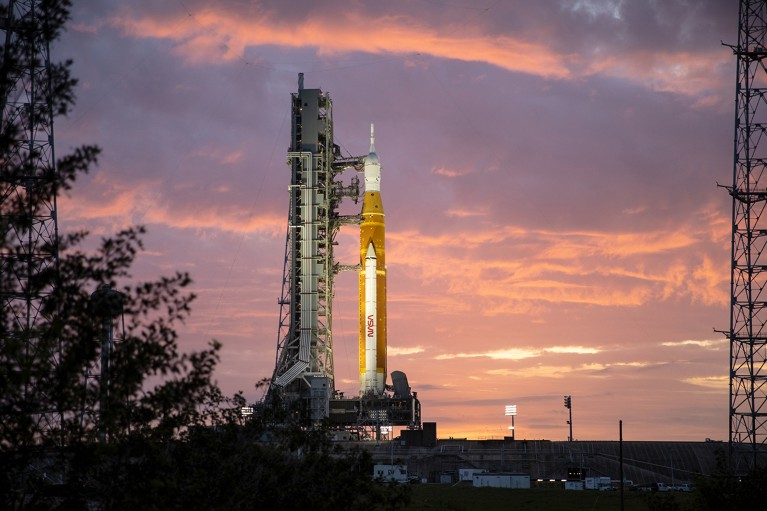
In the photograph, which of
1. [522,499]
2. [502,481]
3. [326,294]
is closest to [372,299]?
[326,294]

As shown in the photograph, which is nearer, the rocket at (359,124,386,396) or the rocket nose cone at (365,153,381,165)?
the rocket at (359,124,386,396)

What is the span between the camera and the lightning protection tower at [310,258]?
122188mm

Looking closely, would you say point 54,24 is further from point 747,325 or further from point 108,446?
point 747,325

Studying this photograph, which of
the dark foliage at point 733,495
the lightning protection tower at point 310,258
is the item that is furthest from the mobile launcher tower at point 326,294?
the dark foliage at point 733,495

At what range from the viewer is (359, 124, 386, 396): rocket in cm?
12444

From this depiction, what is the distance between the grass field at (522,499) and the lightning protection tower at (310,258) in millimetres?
20912

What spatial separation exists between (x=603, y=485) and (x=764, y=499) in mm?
55833

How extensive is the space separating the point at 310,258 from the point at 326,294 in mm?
4396

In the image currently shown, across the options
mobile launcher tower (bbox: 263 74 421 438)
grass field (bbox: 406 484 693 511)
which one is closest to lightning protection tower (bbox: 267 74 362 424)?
mobile launcher tower (bbox: 263 74 421 438)

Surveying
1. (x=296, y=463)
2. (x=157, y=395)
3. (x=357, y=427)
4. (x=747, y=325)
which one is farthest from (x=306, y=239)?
(x=157, y=395)

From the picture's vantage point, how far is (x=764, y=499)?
174 feet

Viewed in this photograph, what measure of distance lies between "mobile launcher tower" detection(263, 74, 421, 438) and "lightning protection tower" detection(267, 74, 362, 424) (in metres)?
0.11

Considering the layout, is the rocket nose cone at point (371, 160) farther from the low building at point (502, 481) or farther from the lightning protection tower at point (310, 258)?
the low building at point (502, 481)

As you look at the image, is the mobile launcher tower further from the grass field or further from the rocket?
the grass field
